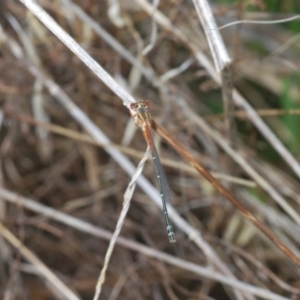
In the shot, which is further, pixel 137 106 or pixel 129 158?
pixel 129 158

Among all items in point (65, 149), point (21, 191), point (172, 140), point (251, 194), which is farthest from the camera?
point (65, 149)

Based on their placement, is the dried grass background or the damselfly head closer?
the damselfly head

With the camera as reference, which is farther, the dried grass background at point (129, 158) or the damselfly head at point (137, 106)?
the dried grass background at point (129, 158)

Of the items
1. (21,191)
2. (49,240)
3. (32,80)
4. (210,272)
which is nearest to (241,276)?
(210,272)

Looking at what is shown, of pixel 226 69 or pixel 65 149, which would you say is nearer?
pixel 226 69

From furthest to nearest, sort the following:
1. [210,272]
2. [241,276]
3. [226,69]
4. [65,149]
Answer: [65,149] → [241,276] → [210,272] → [226,69]

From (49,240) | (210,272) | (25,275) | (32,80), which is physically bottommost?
(25,275)

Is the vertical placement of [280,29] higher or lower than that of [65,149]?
→ higher

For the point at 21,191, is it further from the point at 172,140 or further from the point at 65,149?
the point at 172,140
